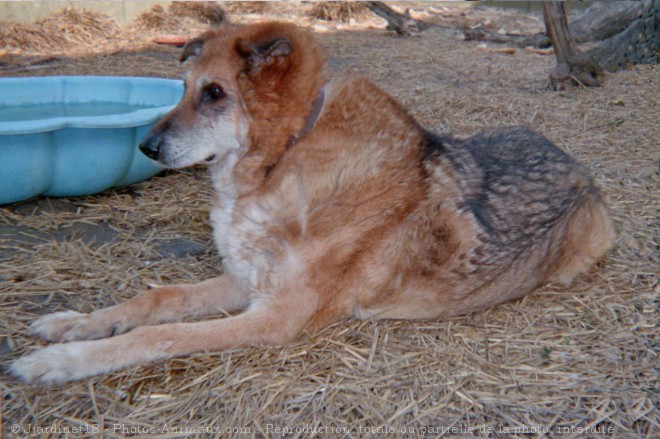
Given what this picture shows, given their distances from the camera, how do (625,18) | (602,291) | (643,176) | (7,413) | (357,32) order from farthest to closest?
(357,32)
(625,18)
(643,176)
(602,291)
(7,413)

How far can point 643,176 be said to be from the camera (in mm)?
4688

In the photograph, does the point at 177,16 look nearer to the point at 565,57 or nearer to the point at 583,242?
the point at 565,57

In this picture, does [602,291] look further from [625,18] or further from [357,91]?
[625,18]

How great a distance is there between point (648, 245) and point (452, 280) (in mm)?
1668

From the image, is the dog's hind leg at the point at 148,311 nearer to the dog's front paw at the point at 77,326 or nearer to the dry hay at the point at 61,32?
the dog's front paw at the point at 77,326

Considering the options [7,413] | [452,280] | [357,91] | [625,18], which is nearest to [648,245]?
[452,280]

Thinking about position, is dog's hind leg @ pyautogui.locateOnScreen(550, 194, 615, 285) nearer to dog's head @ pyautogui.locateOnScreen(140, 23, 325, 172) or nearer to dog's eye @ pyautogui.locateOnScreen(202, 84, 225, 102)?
dog's head @ pyautogui.locateOnScreen(140, 23, 325, 172)

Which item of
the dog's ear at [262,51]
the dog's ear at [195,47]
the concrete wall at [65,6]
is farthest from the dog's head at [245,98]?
the concrete wall at [65,6]

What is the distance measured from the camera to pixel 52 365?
2.46 meters

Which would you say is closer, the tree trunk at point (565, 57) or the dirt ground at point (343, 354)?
the dirt ground at point (343, 354)

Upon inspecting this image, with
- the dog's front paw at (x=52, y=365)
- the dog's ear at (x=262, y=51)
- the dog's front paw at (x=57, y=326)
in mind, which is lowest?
the dog's front paw at (x=57, y=326)

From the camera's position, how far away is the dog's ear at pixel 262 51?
2.69 meters

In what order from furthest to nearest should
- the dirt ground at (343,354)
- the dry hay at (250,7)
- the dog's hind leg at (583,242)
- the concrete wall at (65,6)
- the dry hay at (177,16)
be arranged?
the dry hay at (250,7), the dry hay at (177,16), the concrete wall at (65,6), the dog's hind leg at (583,242), the dirt ground at (343,354)

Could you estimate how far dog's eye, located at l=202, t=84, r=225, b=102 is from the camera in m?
2.79
